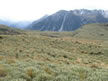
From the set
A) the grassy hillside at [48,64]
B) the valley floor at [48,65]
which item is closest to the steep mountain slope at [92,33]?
the grassy hillside at [48,64]

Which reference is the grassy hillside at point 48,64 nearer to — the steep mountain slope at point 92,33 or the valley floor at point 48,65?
the valley floor at point 48,65

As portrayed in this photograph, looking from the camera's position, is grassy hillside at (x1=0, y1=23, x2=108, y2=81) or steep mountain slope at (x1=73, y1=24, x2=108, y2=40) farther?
steep mountain slope at (x1=73, y1=24, x2=108, y2=40)

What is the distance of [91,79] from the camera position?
28.9 ft

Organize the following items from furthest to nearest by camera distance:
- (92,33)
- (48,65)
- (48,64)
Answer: (92,33) < (48,64) < (48,65)

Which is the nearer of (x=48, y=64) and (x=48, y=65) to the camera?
(x=48, y=65)

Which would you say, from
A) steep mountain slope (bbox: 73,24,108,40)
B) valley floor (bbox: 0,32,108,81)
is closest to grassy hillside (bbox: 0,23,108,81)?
valley floor (bbox: 0,32,108,81)

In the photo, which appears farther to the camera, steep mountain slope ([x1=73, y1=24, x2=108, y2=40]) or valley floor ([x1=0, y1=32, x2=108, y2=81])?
steep mountain slope ([x1=73, y1=24, x2=108, y2=40])

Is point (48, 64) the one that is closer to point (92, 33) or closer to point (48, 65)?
point (48, 65)

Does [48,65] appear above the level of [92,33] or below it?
above

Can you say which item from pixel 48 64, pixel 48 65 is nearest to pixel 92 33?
pixel 48 64

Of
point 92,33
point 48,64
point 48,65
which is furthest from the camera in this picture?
point 92,33

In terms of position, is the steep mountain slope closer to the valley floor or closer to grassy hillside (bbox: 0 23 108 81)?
grassy hillside (bbox: 0 23 108 81)

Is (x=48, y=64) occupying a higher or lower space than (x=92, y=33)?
higher

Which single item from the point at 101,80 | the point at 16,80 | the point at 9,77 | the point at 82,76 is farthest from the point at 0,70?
the point at 101,80
